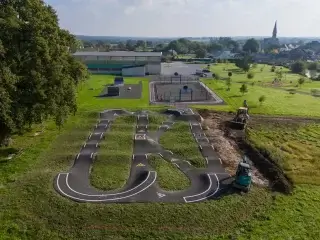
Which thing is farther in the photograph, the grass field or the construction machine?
the construction machine

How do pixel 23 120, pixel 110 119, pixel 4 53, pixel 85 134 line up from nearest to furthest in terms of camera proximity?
pixel 4 53, pixel 23 120, pixel 85 134, pixel 110 119

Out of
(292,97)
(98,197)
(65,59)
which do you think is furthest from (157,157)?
(292,97)

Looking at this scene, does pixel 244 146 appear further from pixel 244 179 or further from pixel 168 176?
pixel 168 176

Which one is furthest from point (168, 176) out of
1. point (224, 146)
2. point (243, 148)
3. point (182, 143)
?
point (243, 148)

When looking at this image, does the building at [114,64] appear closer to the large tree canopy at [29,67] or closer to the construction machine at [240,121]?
the construction machine at [240,121]

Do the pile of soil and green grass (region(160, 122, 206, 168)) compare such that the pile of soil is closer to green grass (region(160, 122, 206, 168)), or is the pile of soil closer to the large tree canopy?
green grass (region(160, 122, 206, 168))

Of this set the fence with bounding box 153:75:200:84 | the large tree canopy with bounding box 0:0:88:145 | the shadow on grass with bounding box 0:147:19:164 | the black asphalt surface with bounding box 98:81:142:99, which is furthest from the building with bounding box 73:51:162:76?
the shadow on grass with bounding box 0:147:19:164

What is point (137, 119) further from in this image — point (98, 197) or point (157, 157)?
point (98, 197)
